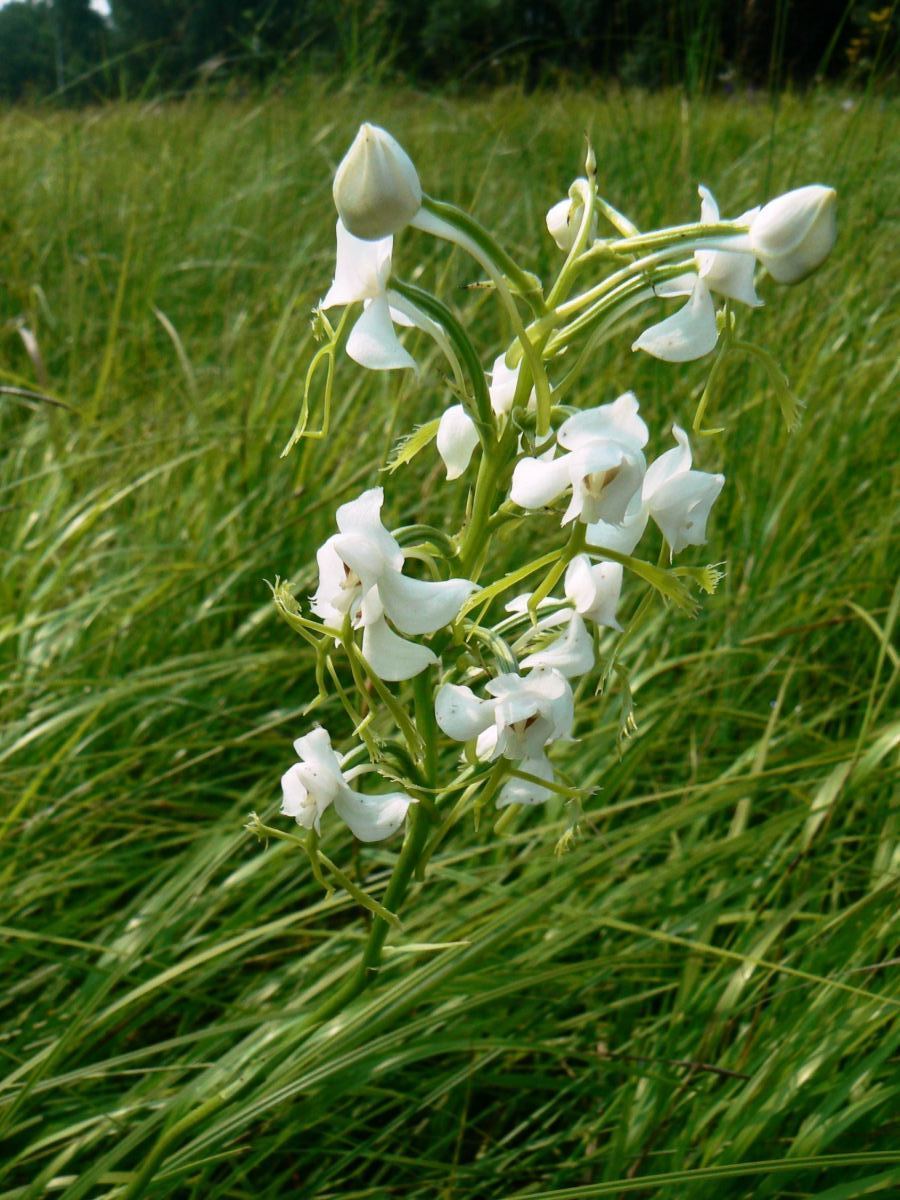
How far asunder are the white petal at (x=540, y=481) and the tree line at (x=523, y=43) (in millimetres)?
2083

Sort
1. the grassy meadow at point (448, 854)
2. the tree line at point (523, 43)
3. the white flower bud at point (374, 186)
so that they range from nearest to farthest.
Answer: the white flower bud at point (374, 186), the grassy meadow at point (448, 854), the tree line at point (523, 43)

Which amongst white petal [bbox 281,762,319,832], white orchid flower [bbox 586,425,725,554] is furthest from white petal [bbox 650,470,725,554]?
white petal [bbox 281,762,319,832]

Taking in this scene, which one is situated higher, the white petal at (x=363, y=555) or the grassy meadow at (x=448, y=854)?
the white petal at (x=363, y=555)

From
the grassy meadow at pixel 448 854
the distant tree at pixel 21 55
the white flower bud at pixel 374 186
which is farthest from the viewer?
the distant tree at pixel 21 55

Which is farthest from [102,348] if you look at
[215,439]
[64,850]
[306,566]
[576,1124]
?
[576,1124]

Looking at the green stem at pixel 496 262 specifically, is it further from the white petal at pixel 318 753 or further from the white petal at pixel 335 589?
the white petal at pixel 318 753

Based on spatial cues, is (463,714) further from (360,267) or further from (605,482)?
(360,267)

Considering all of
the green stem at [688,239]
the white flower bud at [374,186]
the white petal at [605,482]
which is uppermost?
the white flower bud at [374,186]

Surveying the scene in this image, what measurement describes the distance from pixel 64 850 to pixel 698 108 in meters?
2.70

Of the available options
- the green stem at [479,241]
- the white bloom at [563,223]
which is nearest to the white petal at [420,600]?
the green stem at [479,241]

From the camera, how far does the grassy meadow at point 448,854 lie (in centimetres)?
117

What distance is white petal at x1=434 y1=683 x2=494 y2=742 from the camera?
0.83 meters

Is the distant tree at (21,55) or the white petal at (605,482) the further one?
the distant tree at (21,55)

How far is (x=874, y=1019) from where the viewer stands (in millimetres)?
1199
